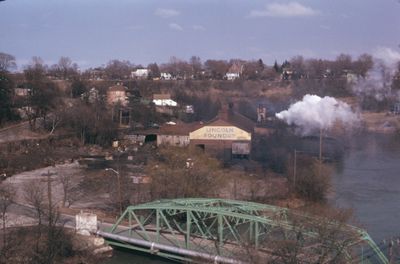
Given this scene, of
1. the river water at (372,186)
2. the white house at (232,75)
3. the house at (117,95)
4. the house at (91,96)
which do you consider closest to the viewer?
the river water at (372,186)

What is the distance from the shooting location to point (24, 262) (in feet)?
16.8

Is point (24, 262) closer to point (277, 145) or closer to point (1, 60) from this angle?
point (277, 145)

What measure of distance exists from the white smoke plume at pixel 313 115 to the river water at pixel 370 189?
45.8 inches

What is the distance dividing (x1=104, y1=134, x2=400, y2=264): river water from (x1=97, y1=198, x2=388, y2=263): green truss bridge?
0.79ft

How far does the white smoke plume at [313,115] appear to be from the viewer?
592 inches

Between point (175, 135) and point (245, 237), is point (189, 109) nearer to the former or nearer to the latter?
point (175, 135)

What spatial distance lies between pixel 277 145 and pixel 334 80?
1009 centimetres

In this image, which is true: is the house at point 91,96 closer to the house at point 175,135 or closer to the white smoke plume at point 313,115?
the house at point 175,135

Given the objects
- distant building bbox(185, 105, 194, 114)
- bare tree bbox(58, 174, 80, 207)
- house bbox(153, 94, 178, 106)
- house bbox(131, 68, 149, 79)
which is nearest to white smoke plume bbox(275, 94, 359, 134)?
distant building bbox(185, 105, 194, 114)

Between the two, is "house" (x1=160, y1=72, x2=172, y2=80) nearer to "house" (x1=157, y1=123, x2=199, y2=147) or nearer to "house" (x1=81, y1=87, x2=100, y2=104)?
"house" (x1=81, y1=87, x2=100, y2=104)

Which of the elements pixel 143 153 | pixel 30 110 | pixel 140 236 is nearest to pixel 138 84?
pixel 30 110

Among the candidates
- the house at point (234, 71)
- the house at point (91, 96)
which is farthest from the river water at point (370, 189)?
the house at point (234, 71)

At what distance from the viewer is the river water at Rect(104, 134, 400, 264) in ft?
22.3

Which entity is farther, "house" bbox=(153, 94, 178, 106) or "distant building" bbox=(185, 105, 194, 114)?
"house" bbox=(153, 94, 178, 106)
